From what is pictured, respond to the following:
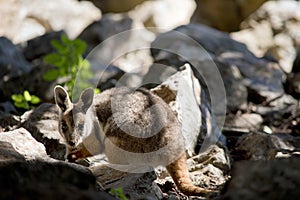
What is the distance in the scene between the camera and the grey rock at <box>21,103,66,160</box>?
4.77 m

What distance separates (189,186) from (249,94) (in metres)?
3.99

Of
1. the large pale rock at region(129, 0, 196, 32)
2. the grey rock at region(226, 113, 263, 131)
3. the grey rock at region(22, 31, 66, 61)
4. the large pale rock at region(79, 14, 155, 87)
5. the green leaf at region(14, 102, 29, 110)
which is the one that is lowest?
the large pale rock at region(129, 0, 196, 32)

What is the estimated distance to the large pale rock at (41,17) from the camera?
1166 centimetres

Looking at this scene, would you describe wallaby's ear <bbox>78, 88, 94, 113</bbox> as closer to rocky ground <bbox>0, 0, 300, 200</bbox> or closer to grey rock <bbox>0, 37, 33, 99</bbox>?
rocky ground <bbox>0, 0, 300, 200</bbox>

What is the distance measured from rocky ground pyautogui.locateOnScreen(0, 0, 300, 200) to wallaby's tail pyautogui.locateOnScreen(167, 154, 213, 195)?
0.08m

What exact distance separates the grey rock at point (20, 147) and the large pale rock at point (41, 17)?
749 centimetres

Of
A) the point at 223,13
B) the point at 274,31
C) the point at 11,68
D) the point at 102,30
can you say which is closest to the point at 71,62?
the point at 11,68

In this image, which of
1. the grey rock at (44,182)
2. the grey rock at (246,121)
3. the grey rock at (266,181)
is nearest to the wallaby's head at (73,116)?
the grey rock at (44,182)

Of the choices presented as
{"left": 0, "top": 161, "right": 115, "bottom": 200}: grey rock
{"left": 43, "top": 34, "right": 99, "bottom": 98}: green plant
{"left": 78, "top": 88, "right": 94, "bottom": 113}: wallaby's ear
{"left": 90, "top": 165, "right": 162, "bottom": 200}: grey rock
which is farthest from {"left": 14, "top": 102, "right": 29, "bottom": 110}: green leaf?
{"left": 0, "top": 161, "right": 115, "bottom": 200}: grey rock

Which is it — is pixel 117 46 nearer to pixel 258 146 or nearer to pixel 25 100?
pixel 25 100

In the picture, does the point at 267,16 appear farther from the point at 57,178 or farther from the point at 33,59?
the point at 57,178

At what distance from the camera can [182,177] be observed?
4.31m

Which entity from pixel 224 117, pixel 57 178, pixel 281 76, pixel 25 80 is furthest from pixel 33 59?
pixel 57 178

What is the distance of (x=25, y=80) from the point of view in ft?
23.9
